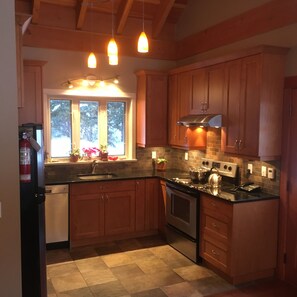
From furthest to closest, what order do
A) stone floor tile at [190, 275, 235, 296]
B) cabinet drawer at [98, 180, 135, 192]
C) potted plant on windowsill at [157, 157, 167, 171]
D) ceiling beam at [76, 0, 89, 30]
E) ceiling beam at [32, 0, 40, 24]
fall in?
potted plant on windowsill at [157, 157, 167, 171]
cabinet drawer at [98, 180, 135, 192]
ceiling beam at [76, 0, 89, 30]
ceiling beam at [32, 0, 40, 24]
stone floor tile at [190, 275, 235, 296]

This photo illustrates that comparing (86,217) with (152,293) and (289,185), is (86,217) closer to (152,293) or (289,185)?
(152,293)

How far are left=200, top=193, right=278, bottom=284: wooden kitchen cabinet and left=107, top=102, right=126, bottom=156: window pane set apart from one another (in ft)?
6.74

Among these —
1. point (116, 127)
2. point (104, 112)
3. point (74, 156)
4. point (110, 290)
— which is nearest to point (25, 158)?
point (110, 290)

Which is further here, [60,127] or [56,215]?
[60,127]

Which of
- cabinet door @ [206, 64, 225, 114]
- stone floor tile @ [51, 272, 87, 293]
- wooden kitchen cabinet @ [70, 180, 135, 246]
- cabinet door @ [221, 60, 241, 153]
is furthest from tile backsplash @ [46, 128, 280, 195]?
stone floor tile @ [51, 272, 87, 293]

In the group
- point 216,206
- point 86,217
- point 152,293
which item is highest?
point 216,206

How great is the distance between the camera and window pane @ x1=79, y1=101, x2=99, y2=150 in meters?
5.20

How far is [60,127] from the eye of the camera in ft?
16.6

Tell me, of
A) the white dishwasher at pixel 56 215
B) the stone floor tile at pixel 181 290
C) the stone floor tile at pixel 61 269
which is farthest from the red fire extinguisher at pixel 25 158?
the stone floor tile at pixel 181 290

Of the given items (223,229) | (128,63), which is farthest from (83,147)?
(223,229)

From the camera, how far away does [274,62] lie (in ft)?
11.6

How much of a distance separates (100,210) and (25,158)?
225 centimetres

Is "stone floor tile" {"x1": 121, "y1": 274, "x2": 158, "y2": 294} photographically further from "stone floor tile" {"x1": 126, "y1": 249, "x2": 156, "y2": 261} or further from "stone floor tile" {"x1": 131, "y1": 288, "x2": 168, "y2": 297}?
"stone floor tile" {"x1": 126, "y1": 249, "x2": 156, "y2": 261}

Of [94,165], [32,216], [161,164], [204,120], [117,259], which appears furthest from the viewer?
[161,164]
